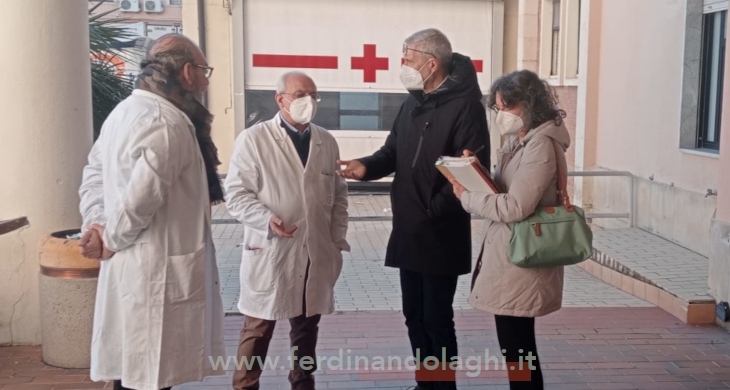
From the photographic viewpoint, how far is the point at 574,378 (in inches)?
185

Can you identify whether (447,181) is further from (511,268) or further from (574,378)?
(574,378)

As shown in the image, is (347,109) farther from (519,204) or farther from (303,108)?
(519,204)

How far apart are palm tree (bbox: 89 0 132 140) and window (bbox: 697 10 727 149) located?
17.8ft

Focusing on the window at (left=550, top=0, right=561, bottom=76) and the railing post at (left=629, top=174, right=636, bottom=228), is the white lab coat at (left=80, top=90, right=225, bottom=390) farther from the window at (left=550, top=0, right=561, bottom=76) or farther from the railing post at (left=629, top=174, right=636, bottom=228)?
the window at (left=550, top=0, right=561, bottom=76)

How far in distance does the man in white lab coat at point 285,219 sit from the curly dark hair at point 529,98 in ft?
3.26

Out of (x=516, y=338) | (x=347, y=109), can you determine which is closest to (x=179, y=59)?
(x=516, y=338)

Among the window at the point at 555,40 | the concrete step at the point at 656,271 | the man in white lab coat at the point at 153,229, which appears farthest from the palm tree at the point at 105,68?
the window at the point at 555,40

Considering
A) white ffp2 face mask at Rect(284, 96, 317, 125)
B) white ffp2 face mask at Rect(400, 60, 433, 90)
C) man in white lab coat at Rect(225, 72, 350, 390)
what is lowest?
man in white lab coat at Rect(225, 72, 350, 390)

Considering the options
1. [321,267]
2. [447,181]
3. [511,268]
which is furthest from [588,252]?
[321,267]

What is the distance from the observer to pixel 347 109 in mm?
15109

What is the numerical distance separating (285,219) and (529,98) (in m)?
1.32

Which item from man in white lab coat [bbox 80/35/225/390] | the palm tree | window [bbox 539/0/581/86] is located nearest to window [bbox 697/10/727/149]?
window [bbox 539/0/581/86]

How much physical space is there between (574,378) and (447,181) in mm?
1569

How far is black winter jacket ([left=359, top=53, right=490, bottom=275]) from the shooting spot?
3967 mm
